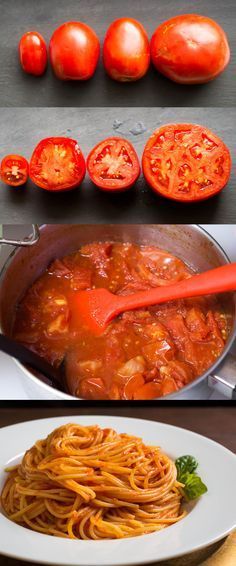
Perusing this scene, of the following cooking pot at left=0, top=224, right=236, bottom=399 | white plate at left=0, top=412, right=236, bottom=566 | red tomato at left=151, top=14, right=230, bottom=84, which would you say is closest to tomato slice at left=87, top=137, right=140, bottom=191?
cooking pot at left=0, top=224, right=236, bottom=399

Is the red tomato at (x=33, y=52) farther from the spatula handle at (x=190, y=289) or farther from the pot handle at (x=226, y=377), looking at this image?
the pot handle at (x=226, y=377)

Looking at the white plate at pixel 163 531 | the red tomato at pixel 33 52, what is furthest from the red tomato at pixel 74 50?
the white plate at pixel 163 531

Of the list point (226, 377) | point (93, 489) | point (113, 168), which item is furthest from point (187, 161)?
point (93, 489)

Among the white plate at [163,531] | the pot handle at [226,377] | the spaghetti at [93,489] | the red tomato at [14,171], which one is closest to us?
the white plate at [163,531]

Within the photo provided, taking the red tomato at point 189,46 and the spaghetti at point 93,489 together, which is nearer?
the spaghetti at point 93,489

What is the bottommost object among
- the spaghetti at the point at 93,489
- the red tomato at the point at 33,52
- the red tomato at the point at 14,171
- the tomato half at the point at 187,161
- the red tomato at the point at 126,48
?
the spaghetti at the point at 93,489

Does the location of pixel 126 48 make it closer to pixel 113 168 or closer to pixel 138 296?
pixel 113 168

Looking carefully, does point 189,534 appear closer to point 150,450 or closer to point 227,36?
point 150,450

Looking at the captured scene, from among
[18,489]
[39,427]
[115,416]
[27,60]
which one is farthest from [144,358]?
[27,60]
